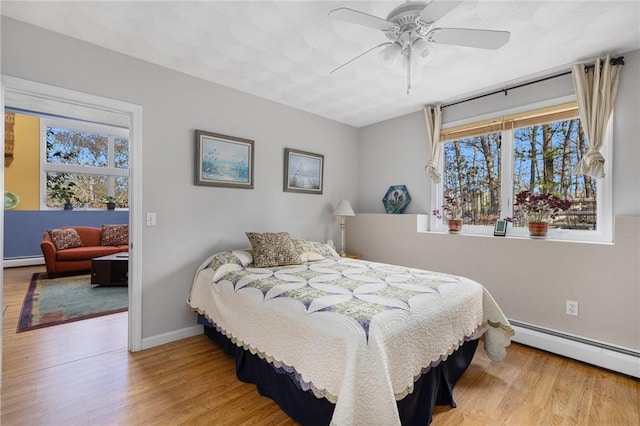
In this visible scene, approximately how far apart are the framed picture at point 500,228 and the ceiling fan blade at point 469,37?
1.89 metres

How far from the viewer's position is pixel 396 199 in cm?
396

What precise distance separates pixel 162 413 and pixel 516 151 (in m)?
3.71

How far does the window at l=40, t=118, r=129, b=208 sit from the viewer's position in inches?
226

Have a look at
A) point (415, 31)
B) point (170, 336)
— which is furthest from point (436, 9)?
point (170, 336)

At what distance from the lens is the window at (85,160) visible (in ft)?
18.8

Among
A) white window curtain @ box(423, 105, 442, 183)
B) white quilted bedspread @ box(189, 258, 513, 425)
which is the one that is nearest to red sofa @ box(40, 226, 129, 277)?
white quilted bedspread @ box(189, 258, 513, 425)

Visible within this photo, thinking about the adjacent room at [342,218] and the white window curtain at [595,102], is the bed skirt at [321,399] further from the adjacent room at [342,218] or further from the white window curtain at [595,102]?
the white window curtain at [595,102]

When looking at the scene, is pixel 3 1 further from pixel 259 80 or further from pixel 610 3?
pixel 610 3

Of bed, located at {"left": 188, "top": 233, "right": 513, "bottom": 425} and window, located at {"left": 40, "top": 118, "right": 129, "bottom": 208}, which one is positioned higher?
window, located at {"left": 40, "top": 118, "right": 129, "bottom": 208}

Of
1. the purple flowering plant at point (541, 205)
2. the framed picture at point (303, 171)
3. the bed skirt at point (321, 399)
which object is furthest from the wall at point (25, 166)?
the purple flowering plant at point (541, 205)

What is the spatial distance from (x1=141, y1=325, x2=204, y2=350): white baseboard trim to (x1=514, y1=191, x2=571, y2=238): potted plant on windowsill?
3.34 metres

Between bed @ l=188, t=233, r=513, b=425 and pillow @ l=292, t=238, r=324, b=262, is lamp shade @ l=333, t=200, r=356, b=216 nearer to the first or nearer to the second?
pillow @ l=292, t=238, r=324, b=262

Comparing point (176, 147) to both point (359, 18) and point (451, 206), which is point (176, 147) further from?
point (451, 206)

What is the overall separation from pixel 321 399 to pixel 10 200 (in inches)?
270
